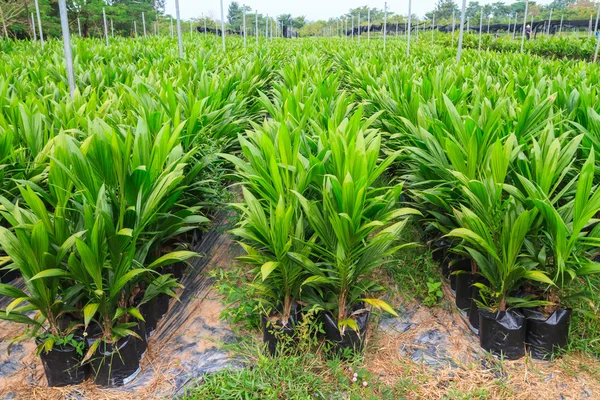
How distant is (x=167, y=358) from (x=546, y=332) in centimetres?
181

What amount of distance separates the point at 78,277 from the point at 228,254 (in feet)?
4.44

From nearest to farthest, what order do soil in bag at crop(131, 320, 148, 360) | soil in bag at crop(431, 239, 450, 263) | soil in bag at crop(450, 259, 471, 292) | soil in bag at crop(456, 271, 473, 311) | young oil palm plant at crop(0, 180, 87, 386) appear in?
young oil palm plant at crop(0, 180, 87, 386)
soil in bag at crop(131, 320, 148, 360)
soil in bag at crop(456, 271, 473, 311)
soil in bag at crop(450, 259, 471, 292)
soil in bag at crop(431, 239, 450, 263)

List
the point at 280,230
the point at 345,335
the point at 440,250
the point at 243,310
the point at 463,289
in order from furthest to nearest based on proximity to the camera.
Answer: the point at 440,250, the point at 463,289, the point at 243,310, the point at 345,335, the point at 280,230

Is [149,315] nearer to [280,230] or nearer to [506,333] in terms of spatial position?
[280,230]

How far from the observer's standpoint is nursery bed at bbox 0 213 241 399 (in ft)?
6.96

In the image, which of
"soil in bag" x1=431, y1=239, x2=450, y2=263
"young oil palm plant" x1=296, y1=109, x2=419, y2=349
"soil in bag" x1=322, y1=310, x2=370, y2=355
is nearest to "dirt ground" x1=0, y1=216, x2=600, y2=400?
"soil in bag" x1=322, y1=310, x2=370, y2=355

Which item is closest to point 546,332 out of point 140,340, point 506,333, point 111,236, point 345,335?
point 506,333

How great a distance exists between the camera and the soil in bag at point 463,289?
2722 millimetres

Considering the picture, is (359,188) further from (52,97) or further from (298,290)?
(52,97)

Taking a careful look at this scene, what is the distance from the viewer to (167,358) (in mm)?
2348

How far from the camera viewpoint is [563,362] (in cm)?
231

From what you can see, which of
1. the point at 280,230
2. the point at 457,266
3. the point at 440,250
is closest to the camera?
the point at 280,230

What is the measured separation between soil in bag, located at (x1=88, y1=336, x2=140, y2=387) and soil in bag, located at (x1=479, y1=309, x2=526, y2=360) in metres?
1.67

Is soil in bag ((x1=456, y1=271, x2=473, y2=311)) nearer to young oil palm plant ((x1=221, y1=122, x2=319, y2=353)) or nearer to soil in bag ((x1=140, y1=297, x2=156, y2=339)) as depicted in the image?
young oil palm plant ((x1=221, y1=122, x2=319, y2=353))
